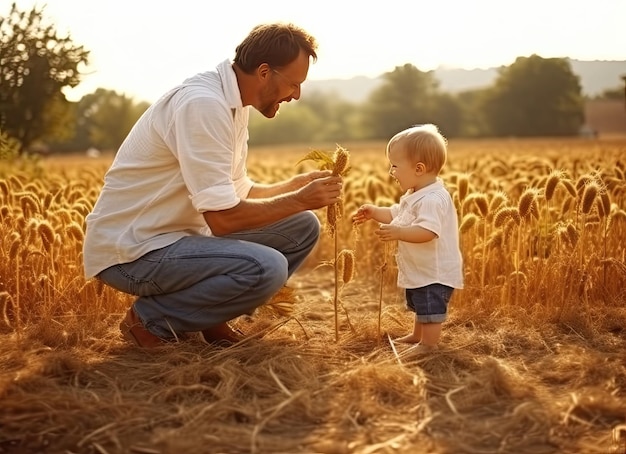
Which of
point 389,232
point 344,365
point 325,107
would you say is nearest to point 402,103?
point 325,107

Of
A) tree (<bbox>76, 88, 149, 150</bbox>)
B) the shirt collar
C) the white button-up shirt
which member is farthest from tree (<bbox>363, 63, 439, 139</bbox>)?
the white button-up shirt

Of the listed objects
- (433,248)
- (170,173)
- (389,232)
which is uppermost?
(170,173)

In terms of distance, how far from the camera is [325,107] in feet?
392

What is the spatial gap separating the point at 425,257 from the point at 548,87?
43.9 ft

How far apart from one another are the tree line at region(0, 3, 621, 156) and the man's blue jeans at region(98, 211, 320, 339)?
377 centimetres

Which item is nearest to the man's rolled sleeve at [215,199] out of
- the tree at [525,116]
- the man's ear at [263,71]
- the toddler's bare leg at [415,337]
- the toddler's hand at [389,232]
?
the man's ear at [263,71]

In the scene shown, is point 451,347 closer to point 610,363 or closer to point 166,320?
point 610,363

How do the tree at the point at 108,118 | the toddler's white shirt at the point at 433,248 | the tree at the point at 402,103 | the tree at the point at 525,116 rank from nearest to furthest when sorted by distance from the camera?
the toddler's white shirt at the point at 433,248
the tree at the point at 525,116
the tree at the point at 402,103
the tree at the point at 108,118

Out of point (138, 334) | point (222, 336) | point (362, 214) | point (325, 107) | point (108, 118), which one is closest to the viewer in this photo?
point (362, 214)

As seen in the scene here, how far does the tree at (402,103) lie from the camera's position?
211 feet

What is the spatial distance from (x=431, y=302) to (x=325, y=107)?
383ft

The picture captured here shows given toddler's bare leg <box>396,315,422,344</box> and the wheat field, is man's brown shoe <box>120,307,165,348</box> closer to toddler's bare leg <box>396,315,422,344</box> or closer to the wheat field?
the wheat field

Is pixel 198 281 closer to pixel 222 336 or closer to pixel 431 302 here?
pixel 222 336

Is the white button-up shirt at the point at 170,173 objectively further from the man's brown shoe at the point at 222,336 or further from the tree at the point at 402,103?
the tree at the point at 402,103
